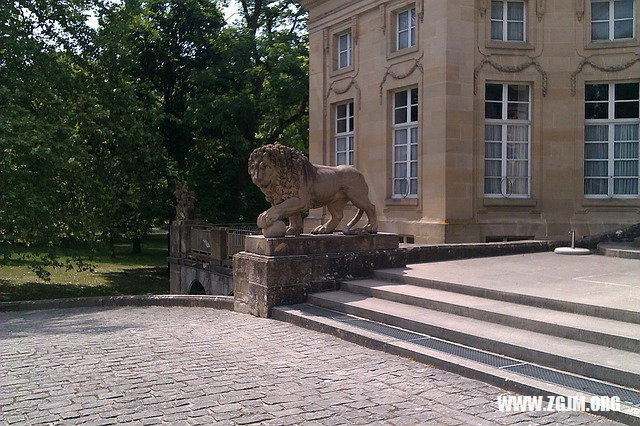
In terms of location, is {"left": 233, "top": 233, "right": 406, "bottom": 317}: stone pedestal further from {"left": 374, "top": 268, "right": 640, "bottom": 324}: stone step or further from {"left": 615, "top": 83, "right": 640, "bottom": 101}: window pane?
{"left": 615, "top": 83, "right": 640, "bottom": 101}: window pane

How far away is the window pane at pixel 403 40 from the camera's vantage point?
16936 millimetres

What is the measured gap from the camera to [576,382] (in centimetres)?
493

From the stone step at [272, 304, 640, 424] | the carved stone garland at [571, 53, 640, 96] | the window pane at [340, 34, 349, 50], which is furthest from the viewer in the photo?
the window pane at [340, 34, 349, 50]

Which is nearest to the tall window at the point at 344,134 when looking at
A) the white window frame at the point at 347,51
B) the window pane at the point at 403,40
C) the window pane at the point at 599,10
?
the white window frame at the point at 347,51

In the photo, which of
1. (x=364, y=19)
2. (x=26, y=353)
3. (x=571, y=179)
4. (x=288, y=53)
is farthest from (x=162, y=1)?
(x=26, y=353)

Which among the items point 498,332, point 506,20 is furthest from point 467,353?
point 506,20

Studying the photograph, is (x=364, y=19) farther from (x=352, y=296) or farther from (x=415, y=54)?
(x=352, y=296)

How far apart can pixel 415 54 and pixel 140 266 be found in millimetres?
20193

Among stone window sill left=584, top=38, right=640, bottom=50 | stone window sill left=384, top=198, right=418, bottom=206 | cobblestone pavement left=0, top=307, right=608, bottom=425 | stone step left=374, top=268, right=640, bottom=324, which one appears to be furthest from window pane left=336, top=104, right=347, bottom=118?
cobblestone pavement left=0, top=307, right=608, bottom=425

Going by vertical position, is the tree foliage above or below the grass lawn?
above

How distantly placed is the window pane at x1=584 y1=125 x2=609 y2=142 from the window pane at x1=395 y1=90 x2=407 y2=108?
4.87 m

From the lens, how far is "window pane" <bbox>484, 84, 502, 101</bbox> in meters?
15.8

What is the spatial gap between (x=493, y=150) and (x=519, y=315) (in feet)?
33.2

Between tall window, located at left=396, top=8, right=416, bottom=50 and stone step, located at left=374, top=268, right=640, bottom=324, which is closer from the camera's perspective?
stone step, located at left=374, top=268, right=640, bottom=324
